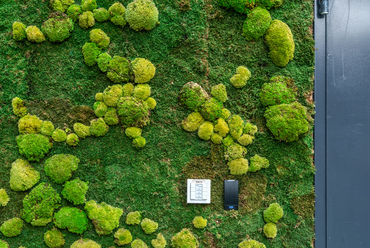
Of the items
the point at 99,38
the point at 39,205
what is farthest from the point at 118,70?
the point at 39,205

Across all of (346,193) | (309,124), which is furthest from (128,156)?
(346,193)

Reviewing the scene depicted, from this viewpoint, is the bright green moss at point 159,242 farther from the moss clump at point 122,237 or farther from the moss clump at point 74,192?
the moss clump at point 74,192

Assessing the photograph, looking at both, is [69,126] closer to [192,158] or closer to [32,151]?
[32,151]

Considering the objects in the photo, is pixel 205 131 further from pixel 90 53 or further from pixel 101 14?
pixel 101 14

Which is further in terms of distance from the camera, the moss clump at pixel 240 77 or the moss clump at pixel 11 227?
the moss clump at pixel 240 77

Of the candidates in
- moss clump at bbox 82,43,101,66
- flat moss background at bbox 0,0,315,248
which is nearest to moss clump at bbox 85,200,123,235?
flat moss background at bbox 0,0,315,248

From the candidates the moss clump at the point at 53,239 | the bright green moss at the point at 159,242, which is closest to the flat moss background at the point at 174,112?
the bright green moss at the point at 159,242
